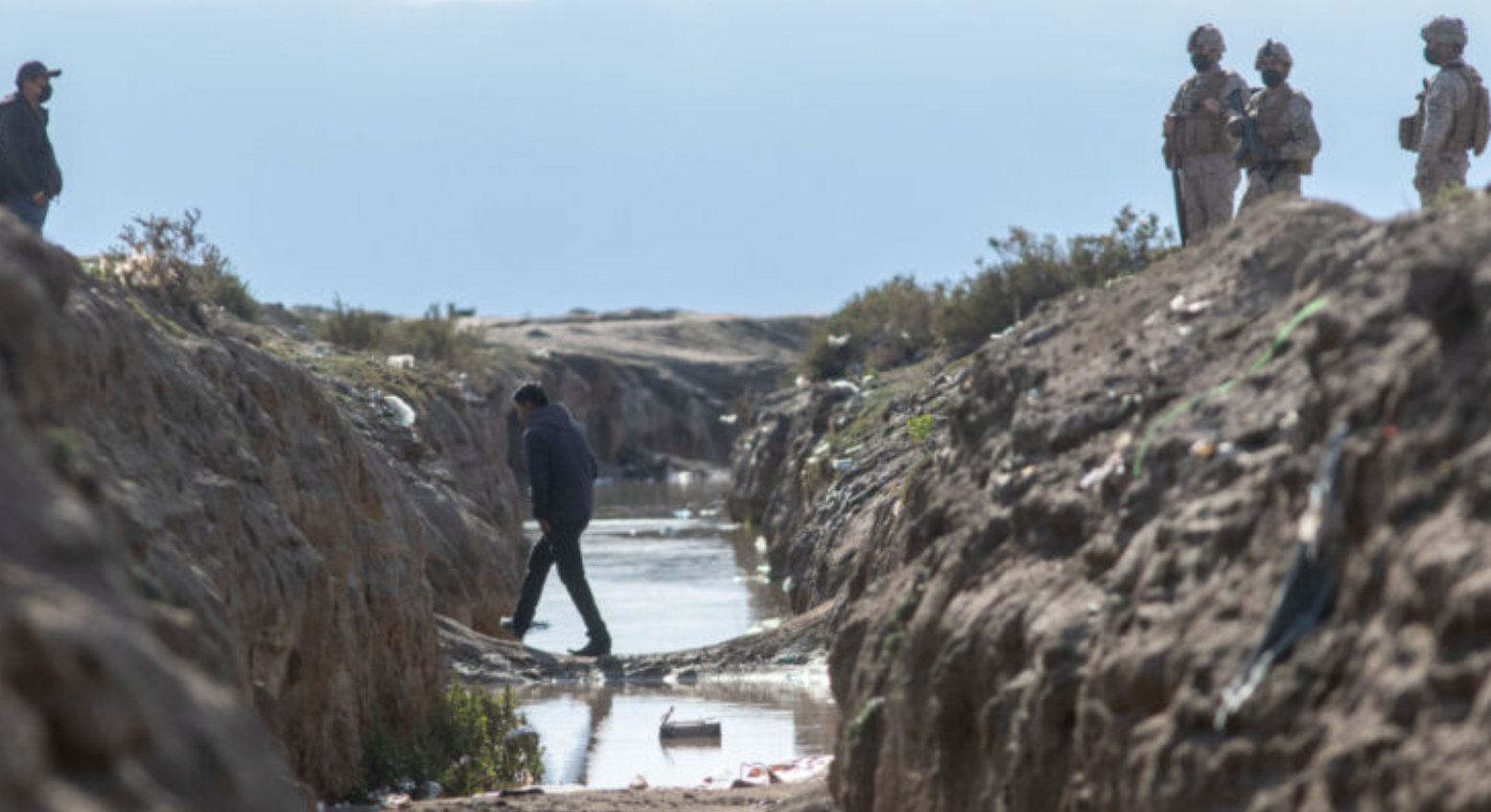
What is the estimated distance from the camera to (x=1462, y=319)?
557 cm

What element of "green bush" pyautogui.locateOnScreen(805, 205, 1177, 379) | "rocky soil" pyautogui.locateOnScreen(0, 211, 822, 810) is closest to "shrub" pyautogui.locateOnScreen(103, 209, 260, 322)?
"rocky soil" pyautogui.locateOnScreen(0, 211, 822, 810)

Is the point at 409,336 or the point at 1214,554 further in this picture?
the point at 409,336

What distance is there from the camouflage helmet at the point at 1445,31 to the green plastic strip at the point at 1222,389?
7645mm

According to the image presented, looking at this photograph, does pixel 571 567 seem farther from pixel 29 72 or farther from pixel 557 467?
pixel 29 72

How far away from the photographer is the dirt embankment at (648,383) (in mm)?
57219

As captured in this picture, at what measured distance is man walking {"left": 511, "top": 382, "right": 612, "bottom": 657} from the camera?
54.7 feet

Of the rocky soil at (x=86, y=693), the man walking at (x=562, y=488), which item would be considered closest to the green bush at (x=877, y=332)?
the man walking at (x=562, y=488)

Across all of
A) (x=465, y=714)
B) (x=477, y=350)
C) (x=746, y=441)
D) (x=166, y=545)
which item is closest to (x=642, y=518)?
(x=746, y=441)

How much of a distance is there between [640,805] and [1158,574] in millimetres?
4252

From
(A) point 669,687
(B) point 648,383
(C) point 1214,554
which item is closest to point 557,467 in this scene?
(A) point 669,687

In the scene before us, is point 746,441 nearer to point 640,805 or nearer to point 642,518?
point 642,518

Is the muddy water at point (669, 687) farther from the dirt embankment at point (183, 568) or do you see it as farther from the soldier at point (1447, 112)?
the soldier at point (1447, 112)

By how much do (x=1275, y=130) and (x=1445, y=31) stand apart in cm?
124

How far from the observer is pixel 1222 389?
7.03 meters
